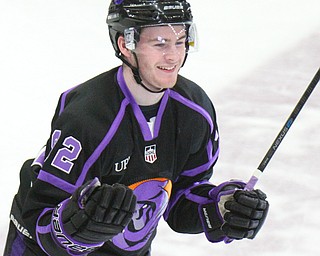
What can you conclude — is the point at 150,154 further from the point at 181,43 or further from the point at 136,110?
the point at 181,43

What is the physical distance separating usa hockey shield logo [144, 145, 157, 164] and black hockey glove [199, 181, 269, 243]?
24 centimetres

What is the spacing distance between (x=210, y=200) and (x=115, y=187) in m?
0.52

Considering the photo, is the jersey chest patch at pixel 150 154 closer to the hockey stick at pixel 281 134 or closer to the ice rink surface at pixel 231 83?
the hockey stick at pixel 281 134

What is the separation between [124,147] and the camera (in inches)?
97.9

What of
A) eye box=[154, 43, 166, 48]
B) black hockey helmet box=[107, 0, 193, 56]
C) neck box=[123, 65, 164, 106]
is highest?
black hockey helmet box=[107, 0, 193, 56]

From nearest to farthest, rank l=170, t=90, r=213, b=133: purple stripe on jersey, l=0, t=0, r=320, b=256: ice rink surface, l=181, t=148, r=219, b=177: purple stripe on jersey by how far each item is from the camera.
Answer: l=170, t=90, r=213, b=133: purple stripe on jersey → l=181, t=148, r=219, b=177: purple stripe on jersey → l=0, t=0, r=320, b=256: ice rink surface

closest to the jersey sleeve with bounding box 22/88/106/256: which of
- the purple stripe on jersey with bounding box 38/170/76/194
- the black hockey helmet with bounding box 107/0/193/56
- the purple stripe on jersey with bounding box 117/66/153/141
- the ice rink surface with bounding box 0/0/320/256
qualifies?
the purple stripe on jersey with bounding box 38/170/76/194

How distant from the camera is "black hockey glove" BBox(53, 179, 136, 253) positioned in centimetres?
227

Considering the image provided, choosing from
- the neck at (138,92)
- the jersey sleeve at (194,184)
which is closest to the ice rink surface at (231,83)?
the jersey sleeve at (194,184)

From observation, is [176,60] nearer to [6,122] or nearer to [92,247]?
[92,247]

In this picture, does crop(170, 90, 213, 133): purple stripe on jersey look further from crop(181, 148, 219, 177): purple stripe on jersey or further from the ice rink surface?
the ice rink surface

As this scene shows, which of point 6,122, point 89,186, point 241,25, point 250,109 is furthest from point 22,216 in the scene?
point 241,25

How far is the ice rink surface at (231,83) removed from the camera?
358 cm

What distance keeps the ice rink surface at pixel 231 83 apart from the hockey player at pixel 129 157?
30.0 inches
